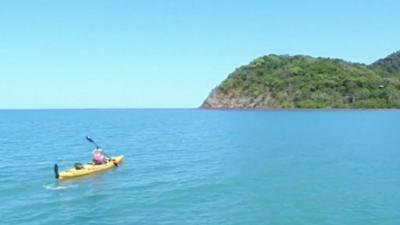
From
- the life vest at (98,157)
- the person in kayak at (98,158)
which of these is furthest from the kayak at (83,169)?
the life vest at (98,157)

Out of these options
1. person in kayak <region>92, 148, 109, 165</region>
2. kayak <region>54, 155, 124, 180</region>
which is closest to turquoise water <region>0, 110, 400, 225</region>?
kayak <region>54, 155, 124, 180</region>

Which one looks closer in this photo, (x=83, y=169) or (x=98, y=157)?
(x=83, y=169)

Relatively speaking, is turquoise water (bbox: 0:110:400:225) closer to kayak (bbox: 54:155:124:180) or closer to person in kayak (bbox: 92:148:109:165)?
kayak (bbox: 54:155:124:180)

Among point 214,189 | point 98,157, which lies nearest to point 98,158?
point 98,157

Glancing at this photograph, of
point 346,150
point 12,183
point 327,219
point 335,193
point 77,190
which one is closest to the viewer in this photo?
point 327,219

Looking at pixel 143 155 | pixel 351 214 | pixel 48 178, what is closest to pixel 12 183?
pixel 48 178

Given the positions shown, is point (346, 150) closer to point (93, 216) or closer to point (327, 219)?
point (327, 219)

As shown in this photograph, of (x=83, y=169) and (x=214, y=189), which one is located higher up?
(x=83, y=169)

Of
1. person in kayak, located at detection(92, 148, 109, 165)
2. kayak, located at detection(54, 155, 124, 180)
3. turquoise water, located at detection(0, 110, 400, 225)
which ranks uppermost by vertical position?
person in kayak, located at detection(92, 148, 109, 165)

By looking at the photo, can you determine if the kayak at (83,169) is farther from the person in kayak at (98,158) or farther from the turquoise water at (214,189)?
the turquoise water at (214,189)

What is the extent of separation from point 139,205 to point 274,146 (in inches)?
1759

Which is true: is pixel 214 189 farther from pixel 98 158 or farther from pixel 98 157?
pixel 98 157

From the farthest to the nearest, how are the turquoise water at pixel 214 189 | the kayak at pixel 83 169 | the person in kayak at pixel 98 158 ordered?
1. the person in kayak at pixel 98 158
2. the kayak at pixel 83 169
3. the turquoise water at pixel 214 189

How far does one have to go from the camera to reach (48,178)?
47500 mm
